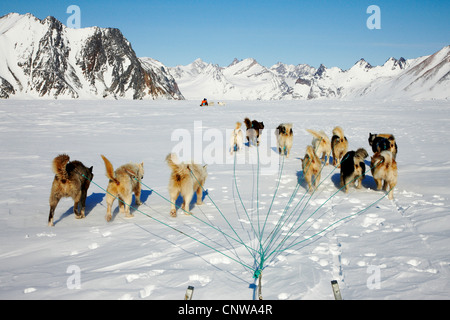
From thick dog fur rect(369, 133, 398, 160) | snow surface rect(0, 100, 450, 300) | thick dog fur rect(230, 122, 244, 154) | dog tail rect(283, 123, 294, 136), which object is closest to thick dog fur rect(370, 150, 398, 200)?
snow surface rect(0, 100, 450, 300)

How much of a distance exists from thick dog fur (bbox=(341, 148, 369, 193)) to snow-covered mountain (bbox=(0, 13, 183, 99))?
15164 cm

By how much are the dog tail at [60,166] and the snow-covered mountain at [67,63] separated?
15069 centimetres

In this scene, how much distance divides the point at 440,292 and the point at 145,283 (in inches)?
116

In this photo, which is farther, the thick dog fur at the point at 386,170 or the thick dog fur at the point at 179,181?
the thick dog fur at the point at 386,170

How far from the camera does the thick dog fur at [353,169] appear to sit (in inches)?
272

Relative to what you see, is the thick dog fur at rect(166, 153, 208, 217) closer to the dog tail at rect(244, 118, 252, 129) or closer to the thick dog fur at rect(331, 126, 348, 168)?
the thick dog fur at rect(331, 126, 348, 168)

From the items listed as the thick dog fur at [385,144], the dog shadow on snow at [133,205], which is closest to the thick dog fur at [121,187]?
the dog shadow on snow at [133,205]

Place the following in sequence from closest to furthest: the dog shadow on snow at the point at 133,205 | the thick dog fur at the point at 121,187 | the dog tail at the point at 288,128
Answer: the thick dog fur at the point at 121,187, the dog shadow on snow at the point at 133,205, the dog tail at the point at 288,128

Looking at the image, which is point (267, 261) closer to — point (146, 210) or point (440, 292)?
point (440, 292)

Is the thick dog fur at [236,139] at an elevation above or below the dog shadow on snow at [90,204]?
above

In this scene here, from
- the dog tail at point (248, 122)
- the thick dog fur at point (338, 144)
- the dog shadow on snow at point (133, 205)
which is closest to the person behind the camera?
the dog shadow on snow at point (133, 205)

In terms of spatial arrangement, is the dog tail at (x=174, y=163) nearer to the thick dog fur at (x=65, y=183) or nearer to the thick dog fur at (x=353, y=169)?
the thick dog fur at (x=65, y=183)

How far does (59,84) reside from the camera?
141 meters

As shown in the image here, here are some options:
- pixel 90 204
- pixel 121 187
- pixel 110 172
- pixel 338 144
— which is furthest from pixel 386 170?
pixel 90 204
